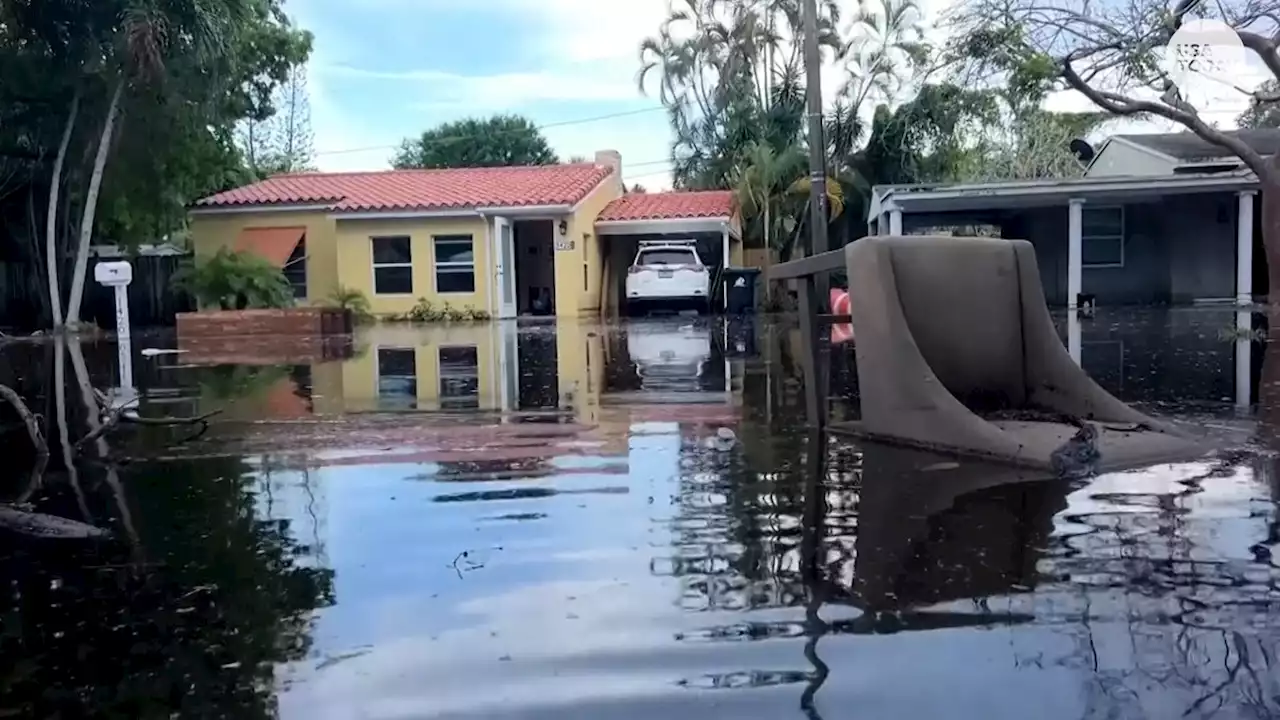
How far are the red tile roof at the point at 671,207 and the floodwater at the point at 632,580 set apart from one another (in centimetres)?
2228

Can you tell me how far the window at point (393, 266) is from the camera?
27.3 m

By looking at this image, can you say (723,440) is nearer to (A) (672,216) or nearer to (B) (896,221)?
(B) (896,221)

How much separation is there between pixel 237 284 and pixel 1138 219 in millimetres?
20486

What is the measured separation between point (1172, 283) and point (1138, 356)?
55.5 ft

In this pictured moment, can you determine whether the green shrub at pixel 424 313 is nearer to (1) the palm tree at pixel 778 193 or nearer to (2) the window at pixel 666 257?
(2) the window at pixel 666 257

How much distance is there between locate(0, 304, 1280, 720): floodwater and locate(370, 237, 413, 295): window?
19.9 m

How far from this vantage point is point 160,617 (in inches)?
142

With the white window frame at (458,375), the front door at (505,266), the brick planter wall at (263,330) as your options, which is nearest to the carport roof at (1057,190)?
the front door at (505,266)

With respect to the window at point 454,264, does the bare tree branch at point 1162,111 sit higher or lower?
higher

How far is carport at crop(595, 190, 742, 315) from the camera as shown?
29.3 m

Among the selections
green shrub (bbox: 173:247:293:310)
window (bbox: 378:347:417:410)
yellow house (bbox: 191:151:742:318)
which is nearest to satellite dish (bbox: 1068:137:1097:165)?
yellow house (bbox: 191:151:742:318)

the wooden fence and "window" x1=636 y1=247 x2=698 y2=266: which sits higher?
"window" x1=636 y1=247 x2=698 y2=266

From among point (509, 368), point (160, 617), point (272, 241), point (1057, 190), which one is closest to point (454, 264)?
point (272, 241)

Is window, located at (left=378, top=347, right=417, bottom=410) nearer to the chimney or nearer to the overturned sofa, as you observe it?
the overturned sofa
